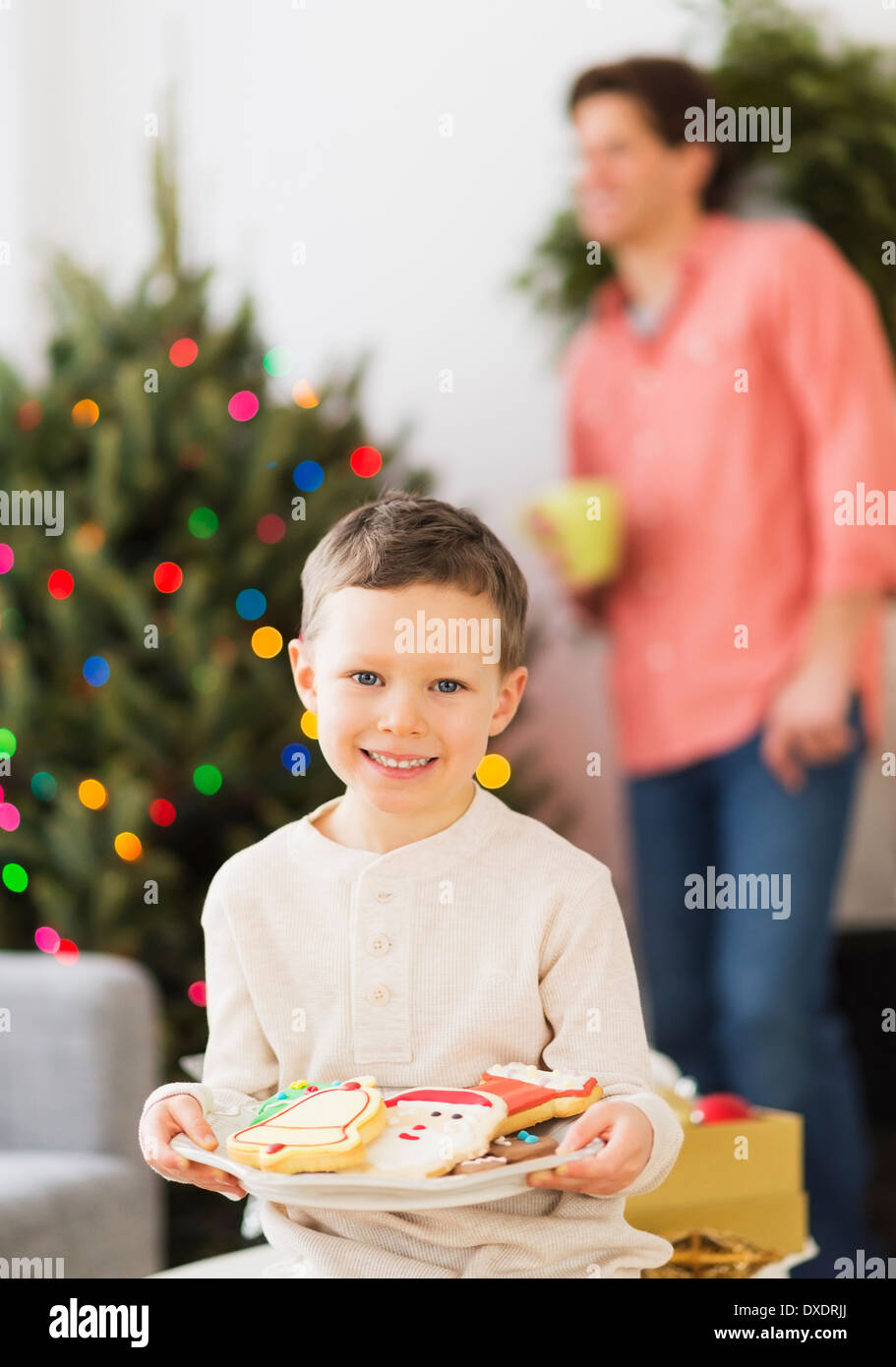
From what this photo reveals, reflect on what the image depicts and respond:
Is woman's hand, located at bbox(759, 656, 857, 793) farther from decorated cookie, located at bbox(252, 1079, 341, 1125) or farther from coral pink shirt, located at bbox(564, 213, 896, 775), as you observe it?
decorated cookie, located at bbox(252, 1079, 341, 1125)

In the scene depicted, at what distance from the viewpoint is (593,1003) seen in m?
0.74

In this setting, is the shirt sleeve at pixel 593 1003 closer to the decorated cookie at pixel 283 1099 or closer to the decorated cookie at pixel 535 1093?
the decorated cookie at pixel 535 1093

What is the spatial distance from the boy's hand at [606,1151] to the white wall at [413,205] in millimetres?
1935

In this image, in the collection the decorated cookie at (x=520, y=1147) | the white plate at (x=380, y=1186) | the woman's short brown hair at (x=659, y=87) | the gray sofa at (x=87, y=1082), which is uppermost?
the woman's short brown hair at (x=659, y=87)

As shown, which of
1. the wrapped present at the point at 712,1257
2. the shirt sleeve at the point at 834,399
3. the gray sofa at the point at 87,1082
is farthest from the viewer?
the shirt sleeve at the point at 834,399

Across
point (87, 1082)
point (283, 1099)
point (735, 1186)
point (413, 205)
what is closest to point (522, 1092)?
point (283, 1099)

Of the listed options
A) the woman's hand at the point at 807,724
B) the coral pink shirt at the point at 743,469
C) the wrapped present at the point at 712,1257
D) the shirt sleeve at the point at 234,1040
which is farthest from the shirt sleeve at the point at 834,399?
the shirt sleeve at the point at 234,1040

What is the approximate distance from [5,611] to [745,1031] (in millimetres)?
1221

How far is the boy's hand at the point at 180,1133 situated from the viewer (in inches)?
27.0

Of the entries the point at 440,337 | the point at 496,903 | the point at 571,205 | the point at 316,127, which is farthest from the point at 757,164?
the point at 496,903

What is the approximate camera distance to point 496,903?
29.8 inches

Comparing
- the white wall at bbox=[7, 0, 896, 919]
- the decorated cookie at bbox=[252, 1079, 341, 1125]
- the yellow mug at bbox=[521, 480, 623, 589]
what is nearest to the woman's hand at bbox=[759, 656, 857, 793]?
the yellow mug at bbox=[521, 480, 623, 589]

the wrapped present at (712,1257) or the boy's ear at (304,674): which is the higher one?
the boy's ear at (304,674)

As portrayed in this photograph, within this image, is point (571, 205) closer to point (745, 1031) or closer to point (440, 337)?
point (440, 337)
